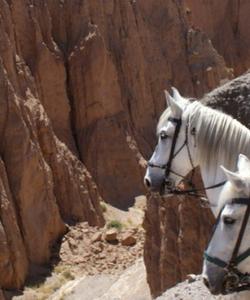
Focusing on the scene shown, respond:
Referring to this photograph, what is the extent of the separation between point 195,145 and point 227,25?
137ft

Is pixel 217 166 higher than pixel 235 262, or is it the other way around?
pixel 217 166

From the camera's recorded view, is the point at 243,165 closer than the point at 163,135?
Yes

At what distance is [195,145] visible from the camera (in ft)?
22.2

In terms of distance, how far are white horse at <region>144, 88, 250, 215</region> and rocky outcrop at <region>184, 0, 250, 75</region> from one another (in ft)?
128

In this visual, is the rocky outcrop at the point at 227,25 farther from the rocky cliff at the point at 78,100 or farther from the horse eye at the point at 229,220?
the horse eye at the point at 229,220

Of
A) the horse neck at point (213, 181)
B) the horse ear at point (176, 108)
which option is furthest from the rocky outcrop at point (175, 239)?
the horse neck at point (213, 181)

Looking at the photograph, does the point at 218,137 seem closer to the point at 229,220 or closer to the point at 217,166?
the point at 217,166

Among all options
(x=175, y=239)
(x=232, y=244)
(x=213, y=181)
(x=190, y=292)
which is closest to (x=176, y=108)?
A: (x=213, y=181)

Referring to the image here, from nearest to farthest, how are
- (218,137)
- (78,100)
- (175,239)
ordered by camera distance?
(218,137) < (175,239) < (78,100)

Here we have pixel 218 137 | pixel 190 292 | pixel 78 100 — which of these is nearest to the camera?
pixel 218 137

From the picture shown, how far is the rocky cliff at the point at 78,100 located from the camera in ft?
66.6

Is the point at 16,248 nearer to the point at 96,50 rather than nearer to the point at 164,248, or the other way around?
the point at 164,248

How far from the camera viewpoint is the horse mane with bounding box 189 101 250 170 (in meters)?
6.21

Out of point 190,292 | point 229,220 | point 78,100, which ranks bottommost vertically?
point 190,292
